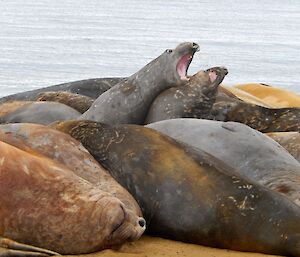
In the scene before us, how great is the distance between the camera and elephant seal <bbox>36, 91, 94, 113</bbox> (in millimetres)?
6492

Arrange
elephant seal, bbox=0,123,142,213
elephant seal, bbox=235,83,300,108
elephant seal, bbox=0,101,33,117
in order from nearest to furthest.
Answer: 1. elephant seal, bbox=0,123,142,213
2. elephant seal, bbox=0,101,33,117
3. elephant seal, bbox=235,83,300,108

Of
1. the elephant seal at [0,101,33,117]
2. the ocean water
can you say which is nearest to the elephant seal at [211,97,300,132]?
the elephant seal at [0,101,33,117]

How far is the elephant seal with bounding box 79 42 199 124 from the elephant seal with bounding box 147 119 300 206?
1104 mm

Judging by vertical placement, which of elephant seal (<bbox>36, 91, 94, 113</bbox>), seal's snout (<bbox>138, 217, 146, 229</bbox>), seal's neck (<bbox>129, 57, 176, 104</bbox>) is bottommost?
elephant seal (<bbox>36, 91, 94, 113</bbox>)

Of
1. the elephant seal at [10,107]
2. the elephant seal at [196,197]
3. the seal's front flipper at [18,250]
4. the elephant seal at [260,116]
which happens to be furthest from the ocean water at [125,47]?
the seal's front flipper at [18,250]

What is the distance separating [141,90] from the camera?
596 centimetres

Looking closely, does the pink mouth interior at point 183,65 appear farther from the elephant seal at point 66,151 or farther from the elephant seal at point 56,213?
the elephant seal at point 56,213

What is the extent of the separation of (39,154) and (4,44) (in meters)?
15.8

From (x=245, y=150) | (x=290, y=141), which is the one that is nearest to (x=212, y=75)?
(x=290, y=141)

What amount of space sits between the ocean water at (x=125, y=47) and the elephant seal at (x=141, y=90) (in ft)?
19.9

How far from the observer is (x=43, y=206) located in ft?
11.4

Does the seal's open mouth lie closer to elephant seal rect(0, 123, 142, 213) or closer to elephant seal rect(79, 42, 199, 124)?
elephant seal rect(79, 42, 199, 124)

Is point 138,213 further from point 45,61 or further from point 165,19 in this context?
point 165,19

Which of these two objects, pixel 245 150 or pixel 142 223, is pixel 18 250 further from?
pixel 245 150
